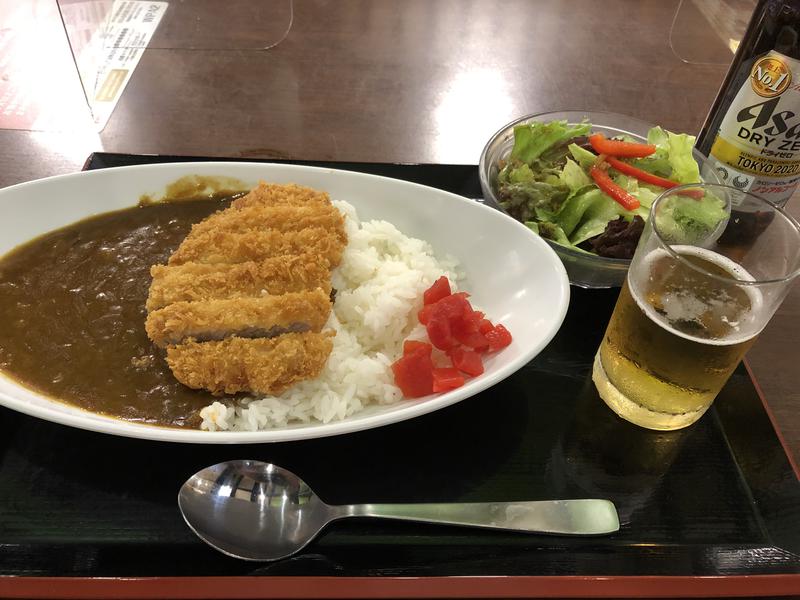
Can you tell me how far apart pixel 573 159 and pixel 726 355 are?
1176 millimetres

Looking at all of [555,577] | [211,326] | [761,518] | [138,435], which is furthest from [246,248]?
[761,518]

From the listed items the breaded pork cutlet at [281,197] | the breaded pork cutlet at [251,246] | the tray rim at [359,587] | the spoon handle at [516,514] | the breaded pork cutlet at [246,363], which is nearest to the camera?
the tray rim at [359,587]

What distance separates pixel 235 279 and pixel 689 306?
134 centimetres

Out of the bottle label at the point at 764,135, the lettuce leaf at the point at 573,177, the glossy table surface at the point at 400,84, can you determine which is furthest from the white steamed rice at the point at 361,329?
the bottle label at the point at 764,135

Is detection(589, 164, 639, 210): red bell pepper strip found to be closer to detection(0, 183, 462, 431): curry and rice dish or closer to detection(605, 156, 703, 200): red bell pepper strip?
detection(605, 156, 703, 200): red bell pepper strip

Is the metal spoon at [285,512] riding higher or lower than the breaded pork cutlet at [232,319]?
lower

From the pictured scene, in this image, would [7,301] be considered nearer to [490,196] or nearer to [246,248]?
[246,248]

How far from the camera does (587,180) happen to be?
2.38 metres

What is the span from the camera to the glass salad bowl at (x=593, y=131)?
2.05 meters

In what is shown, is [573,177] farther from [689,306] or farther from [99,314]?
[99,314]

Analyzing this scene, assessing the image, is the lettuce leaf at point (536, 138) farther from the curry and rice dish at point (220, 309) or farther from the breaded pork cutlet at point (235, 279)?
the breaded pork cutlet at point (235, 279)

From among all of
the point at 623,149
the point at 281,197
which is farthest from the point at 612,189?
the point at 281,197

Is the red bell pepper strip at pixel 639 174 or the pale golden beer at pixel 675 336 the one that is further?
the red bell pepper strip at pixel 639 174

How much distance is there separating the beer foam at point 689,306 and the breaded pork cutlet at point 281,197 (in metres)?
1.12
